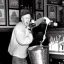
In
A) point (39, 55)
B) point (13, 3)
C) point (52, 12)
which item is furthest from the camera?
point (52, 12)

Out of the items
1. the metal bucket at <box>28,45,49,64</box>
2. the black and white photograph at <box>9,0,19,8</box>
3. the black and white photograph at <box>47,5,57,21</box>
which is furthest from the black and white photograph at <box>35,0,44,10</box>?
the metal bucket at <box>28,45,49,64</box>

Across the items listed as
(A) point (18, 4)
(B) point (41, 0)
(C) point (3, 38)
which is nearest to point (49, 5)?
(B) point (41, 0)

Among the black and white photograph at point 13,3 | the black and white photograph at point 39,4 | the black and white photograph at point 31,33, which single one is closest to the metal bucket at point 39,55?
the black and white photograph at point 31,33

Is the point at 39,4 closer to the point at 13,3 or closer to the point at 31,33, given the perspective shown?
the point at 13,3

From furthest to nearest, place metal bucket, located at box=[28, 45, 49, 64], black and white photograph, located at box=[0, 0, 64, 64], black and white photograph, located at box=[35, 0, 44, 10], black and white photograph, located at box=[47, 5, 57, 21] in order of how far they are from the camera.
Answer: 1. black and white photograph, located at box=[47, 5, 57, 21]
2. black and white photograph, located at box=[35, 0, 44, 10]
3. black and white photograph, located at box=[0, 0, 64, 64]
4. metal bucket, located at box=[28, 45, 49, 64]

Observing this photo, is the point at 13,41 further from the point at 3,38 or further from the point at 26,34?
the point at 3,38

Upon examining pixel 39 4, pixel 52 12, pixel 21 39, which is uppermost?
pixel 39 4

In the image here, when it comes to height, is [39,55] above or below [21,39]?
below

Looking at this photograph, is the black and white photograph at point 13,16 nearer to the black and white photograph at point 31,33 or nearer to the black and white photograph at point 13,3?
the black and white photograph at point 31,33

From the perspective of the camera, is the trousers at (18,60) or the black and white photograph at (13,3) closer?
the trousers at (18,60)

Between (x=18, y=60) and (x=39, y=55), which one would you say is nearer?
(x=39, y=55)

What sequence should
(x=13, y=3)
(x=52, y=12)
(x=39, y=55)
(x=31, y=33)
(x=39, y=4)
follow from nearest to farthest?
1. (x=39, y=55)
2. (x=31, y=33)
3. (x=13, y=3)
4. (x=39, y=4)
5. (x=52, y=12)

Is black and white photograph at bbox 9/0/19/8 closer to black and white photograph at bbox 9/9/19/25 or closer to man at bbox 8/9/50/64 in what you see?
black and white photograph at bbox 9/9/19/25

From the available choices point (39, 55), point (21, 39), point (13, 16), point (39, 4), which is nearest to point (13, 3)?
point (13, 16)
